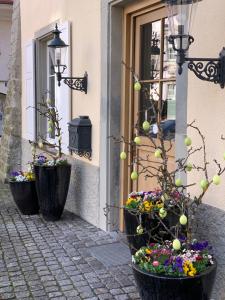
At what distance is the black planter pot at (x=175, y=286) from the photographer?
242 cm

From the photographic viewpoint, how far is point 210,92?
2998mm

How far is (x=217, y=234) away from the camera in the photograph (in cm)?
302

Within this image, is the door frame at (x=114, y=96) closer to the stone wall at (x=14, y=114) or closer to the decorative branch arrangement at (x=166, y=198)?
the decorative branch arrangement at (x=166, y=198)

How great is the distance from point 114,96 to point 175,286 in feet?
8.39

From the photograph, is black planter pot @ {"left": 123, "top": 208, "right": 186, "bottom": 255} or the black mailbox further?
the black mailbox

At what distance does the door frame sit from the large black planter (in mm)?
579

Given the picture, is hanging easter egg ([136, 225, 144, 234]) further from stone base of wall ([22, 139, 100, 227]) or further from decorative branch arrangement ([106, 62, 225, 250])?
stone base of wall ([22, 139, 100, 227])

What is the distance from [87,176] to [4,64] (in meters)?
8.56

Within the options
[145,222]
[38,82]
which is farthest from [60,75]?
A: [145,222]

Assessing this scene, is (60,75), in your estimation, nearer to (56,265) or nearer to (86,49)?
(86,49)

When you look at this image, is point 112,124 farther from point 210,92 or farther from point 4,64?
point 4,64

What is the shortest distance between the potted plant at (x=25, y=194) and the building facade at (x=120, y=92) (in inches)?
18.9

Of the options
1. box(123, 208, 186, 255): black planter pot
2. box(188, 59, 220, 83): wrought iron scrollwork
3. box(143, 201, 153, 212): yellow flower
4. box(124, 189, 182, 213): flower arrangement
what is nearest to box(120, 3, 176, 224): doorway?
box(124, 189, 182, 213): flower arrangement

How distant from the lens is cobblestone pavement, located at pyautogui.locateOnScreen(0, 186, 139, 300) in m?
3.34
